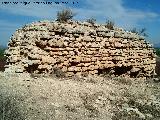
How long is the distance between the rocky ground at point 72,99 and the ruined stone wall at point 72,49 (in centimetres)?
57

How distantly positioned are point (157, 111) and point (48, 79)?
365 cm

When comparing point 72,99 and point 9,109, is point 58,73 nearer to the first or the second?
point 72,99

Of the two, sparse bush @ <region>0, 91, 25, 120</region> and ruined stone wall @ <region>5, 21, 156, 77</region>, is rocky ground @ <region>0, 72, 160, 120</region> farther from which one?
ruined stone wall @ <region>5, 21, 156, 77</region>

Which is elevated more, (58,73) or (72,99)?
(58,73)

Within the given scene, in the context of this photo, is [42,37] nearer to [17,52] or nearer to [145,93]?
[17,52]

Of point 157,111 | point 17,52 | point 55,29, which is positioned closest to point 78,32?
point 55,29

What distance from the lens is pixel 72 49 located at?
11000 millimetres

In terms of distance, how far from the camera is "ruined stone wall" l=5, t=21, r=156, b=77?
10452 mm

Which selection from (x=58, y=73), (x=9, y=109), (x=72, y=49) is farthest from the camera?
(x=72, y=49)

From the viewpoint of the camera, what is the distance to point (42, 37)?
1059cm

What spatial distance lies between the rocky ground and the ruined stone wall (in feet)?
1.88

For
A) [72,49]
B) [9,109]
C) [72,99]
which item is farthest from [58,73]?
[9,109]

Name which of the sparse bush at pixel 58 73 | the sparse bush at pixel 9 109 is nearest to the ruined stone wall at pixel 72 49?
the sparse bush at pixel 58 73

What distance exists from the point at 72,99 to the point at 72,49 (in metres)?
2.72
